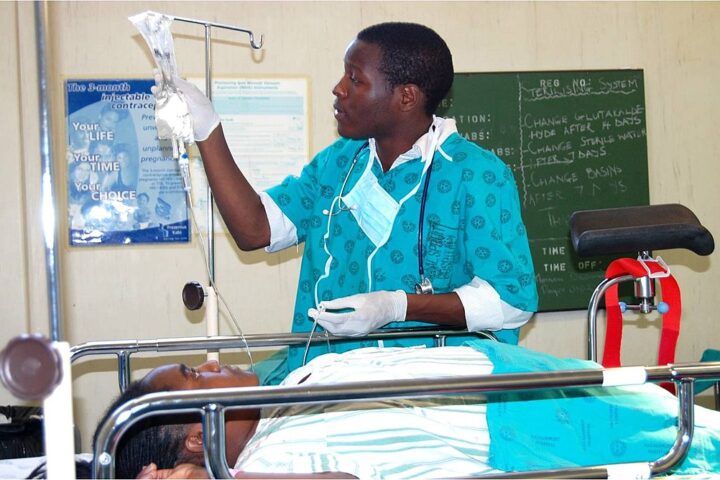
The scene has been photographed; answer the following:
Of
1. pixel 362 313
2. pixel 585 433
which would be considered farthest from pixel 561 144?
pixel 585 433

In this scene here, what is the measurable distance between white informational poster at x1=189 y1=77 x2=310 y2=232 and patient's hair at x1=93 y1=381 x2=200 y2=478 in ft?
7.24

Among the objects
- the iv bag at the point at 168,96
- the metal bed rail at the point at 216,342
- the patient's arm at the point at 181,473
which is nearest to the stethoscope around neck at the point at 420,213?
the metal bed rail at the point at 216,342

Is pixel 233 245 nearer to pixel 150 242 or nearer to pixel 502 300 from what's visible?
pixel 150 242

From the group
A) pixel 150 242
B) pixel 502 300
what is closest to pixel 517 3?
pixel 150 242

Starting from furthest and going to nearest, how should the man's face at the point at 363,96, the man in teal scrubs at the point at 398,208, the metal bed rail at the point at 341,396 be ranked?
1. the man's face at the point at 363,96
2. the man in teal scrubs at the point at 398,208
3. the metal bed rail at the point at 341,396

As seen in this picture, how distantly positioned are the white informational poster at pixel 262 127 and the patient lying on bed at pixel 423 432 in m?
2.10

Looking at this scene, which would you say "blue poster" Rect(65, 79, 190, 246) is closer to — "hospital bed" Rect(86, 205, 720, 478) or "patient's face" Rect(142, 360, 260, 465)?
"patient's face" Rect(142, 360, 260, 465)

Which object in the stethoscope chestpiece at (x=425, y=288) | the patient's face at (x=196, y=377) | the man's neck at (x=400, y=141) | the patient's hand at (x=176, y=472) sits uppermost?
the man's neck at (x=400, y=141)

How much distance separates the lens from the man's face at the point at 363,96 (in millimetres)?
2238

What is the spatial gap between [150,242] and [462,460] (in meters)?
2.45

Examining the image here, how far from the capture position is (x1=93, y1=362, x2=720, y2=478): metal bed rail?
4.01 feet

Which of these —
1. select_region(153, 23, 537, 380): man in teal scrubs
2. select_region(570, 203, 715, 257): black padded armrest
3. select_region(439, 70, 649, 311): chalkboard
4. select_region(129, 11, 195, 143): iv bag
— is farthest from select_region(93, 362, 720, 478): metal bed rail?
select_region(439, 70, 649, 311): chalkboard

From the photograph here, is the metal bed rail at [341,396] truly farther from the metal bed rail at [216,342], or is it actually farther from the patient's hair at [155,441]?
the metal bed rail at [216,342]

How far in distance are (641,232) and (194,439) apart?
1.09m
